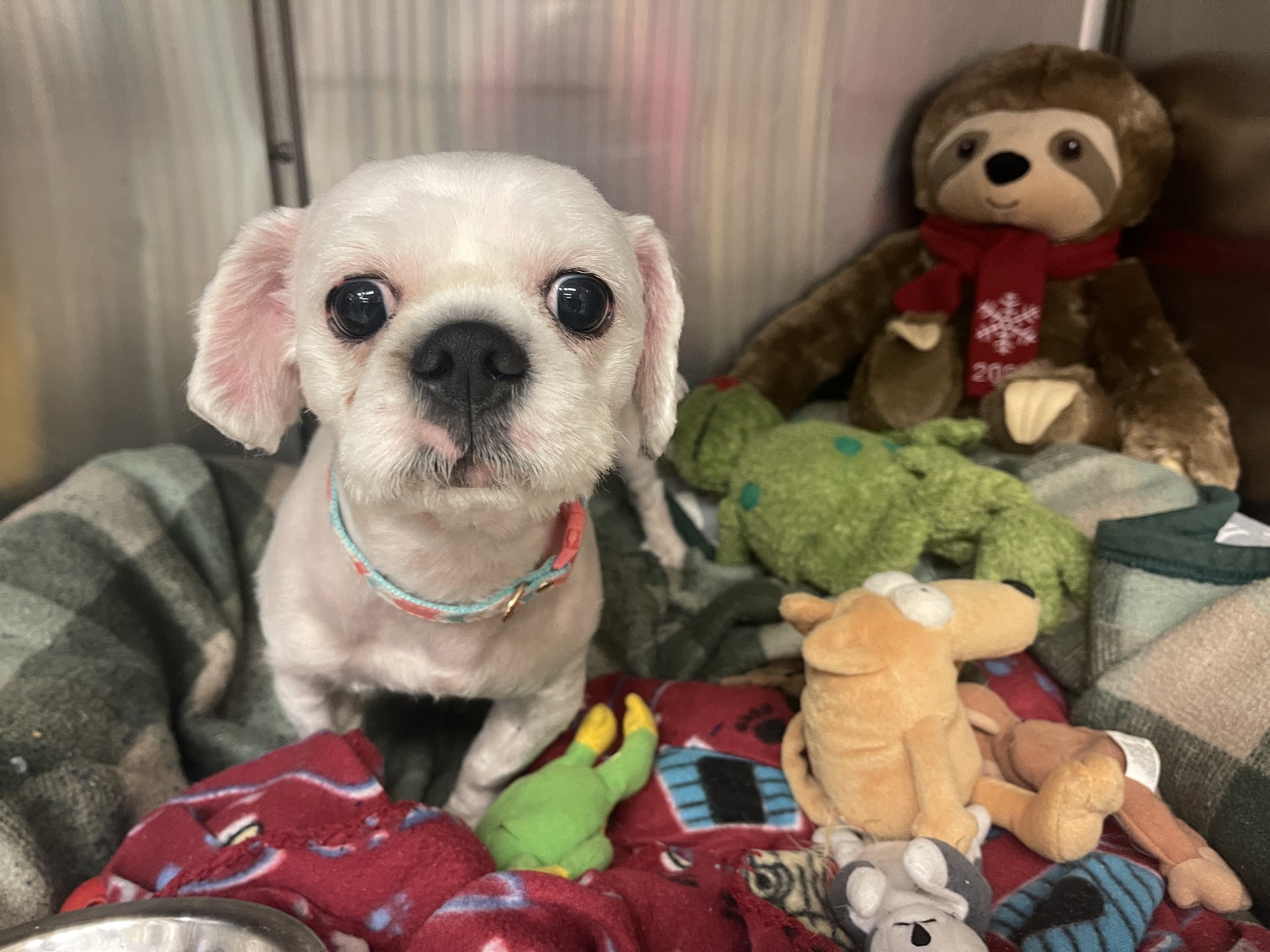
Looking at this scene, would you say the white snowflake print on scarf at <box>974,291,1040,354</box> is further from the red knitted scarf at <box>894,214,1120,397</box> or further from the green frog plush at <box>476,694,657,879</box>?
the green frog plush at <box>476,694,657,879</box>

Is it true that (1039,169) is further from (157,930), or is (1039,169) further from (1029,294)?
(157,930)

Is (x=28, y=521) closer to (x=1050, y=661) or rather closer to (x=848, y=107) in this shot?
(x=1050, y=661)

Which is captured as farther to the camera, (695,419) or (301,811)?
(695,419)

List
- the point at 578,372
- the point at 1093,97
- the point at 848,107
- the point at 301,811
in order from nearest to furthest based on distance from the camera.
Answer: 1. the point at 578,372
2. the point at 301,811
3. the point at 1093,97
4. the point at 848,107

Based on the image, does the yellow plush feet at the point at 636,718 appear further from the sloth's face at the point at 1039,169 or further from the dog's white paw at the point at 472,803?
the sloth's face at the point at 1039,169

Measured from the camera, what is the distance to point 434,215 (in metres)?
0.67

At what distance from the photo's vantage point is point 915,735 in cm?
82

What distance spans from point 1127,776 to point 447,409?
2.36ft

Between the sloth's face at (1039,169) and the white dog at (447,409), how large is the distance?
2.48 feet

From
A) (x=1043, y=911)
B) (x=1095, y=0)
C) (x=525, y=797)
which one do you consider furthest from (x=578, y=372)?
(x=1095, y=0)

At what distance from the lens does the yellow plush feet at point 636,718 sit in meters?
0.98

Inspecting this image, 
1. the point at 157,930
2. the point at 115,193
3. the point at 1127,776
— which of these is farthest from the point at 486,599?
the point at 115,193

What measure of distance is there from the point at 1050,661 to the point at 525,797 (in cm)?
63

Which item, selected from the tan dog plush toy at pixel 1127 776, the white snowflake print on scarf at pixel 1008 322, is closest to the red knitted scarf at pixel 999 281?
the white snowflake print on scarf at pixel 1008 322
